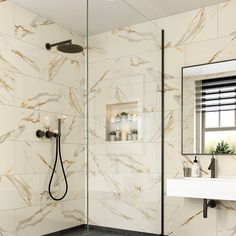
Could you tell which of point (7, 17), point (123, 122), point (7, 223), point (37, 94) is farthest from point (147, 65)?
point (7, 223)

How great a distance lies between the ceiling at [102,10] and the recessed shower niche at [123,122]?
0.58 m

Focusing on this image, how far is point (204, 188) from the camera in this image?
2.61 m

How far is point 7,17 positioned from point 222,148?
206 centimetres

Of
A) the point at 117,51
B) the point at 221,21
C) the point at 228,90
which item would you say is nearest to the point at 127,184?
the point at 117,51

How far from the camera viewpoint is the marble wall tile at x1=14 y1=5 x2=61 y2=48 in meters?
2.31

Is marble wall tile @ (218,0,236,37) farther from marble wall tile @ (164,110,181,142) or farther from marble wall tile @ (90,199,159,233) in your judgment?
marble wall tile @ (90,199,159,233)

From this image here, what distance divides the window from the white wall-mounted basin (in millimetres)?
356

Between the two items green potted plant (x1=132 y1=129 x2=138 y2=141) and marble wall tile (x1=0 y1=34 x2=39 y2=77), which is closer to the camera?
marble wall tile (x1=0 y1=34 x2=39 y2=77)

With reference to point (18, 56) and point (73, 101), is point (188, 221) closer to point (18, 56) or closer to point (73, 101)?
point (73, 101)

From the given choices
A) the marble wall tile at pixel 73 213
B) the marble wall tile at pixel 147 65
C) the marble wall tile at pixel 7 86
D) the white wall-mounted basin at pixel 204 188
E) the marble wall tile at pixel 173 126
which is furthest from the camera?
the marble wall tile at pixel 173 126

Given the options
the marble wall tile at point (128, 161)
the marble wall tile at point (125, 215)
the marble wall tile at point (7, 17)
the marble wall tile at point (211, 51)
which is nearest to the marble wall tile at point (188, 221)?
the marble wall tile at point (125, 215)

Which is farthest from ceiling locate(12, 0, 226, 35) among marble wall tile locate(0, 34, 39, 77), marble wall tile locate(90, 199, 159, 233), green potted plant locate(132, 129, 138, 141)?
marble wall tile locate(90, 199, 159, 233)

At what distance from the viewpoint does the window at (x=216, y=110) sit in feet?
9.27

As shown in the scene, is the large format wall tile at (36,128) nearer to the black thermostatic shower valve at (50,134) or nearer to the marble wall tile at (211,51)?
the black thermostatic shower valve at (50,134)
